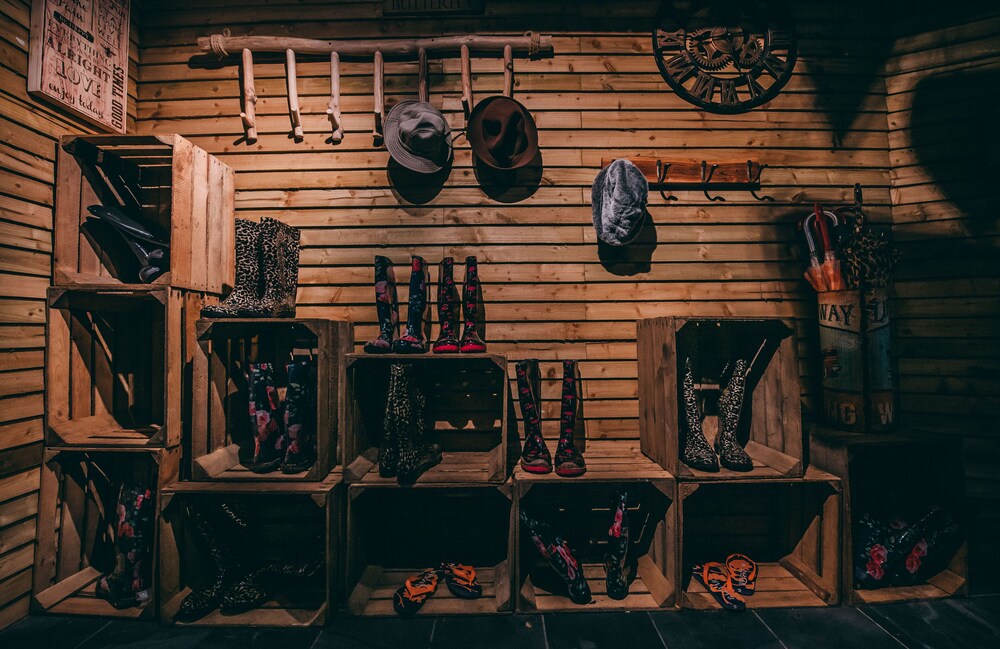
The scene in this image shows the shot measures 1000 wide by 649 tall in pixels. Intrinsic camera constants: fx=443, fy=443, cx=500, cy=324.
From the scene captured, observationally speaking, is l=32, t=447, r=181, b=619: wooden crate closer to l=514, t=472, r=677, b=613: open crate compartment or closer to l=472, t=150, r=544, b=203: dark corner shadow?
l=514, t=472, r=677, b=613: open crate compartment

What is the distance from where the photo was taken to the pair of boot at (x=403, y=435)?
7.76ft

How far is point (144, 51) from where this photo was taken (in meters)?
3.11

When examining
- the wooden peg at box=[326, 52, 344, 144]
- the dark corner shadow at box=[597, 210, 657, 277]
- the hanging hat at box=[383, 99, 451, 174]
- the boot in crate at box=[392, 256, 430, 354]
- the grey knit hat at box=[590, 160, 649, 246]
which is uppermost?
the wooden peg at box=[326, 52, 344, 144]

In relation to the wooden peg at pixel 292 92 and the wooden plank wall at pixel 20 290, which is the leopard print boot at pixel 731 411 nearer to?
the wooden peg at pixel 292 92

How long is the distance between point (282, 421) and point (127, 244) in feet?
4.54

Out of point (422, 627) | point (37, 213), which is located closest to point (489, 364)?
point (422, 627)

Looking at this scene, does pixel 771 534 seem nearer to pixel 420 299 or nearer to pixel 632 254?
pixel 632 254

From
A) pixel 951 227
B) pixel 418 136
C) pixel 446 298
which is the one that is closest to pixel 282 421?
pixel 446 298

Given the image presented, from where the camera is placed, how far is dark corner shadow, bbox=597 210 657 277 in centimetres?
301

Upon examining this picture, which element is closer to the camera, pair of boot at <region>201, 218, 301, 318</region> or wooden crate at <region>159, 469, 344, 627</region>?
wooden crate at <region>159, 469, 344, 627</region>

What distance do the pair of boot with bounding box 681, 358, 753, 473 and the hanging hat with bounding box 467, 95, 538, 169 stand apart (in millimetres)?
1688

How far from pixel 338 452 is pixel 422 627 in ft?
3.39

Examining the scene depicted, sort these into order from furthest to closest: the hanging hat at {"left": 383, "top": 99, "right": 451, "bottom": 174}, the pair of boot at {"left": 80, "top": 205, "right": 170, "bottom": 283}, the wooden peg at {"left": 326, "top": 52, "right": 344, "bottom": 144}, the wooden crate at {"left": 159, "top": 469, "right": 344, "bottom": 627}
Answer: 1. the wooden peg at {"left": 326, "top": 52, "right": 344, "bottom": 144}
2. the hanging hat at {"left": 383, "top": 99, "right": 451, "bottom": 174}
3. the pair of boot at {"left": 80, "top": 205, "right": 170, "bottom": 283}
4. the wooden crate at {"left": 159, "top": 469, "right": 344, "bottom": 627}

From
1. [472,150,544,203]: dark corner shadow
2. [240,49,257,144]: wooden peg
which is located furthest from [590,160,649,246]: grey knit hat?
[240,49,257,144]: wooden peg
